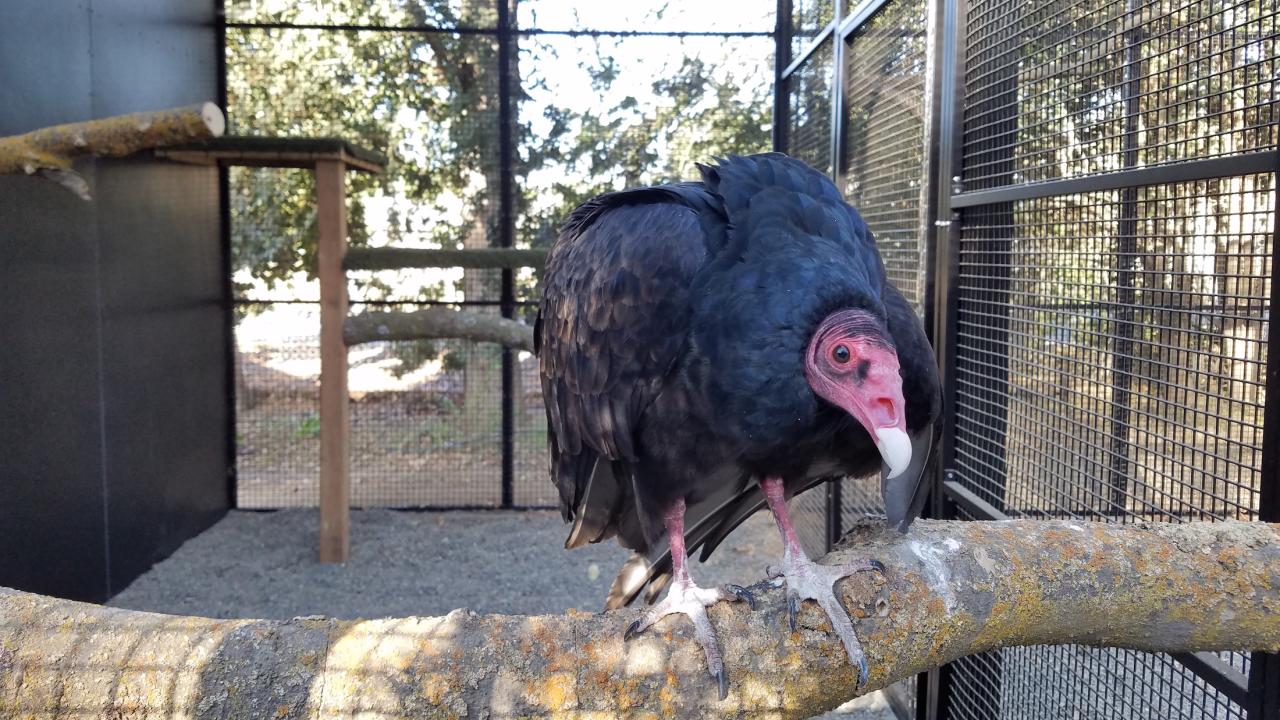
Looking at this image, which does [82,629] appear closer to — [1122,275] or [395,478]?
[1122,275]

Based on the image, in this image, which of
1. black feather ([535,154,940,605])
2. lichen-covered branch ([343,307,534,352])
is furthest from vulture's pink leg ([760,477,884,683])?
lichen-covered branch ([343,307,534,352])

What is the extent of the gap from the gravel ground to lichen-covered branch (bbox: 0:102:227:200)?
1.92m

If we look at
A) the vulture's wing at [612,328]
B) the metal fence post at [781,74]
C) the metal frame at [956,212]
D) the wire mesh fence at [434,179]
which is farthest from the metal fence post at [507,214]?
the vulture's wing at [612,328]

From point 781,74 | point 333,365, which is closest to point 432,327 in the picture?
point 333,365

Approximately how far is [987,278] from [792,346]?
1.08m

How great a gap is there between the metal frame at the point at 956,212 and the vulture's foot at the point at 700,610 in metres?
0.87

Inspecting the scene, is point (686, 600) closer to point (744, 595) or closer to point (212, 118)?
point (744, 595)

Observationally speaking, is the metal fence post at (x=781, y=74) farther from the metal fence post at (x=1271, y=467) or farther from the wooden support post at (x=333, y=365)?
the metal fence post at (x=1271, y=467)

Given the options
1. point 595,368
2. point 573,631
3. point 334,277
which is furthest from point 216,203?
point 573,631

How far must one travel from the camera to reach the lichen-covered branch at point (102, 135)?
2605 mm

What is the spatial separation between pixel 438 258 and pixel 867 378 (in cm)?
319

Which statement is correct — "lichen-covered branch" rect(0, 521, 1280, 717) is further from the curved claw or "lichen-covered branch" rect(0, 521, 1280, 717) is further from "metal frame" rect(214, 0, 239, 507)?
"metal frame" rect(214, 0, 239, 507)

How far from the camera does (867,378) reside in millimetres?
1611

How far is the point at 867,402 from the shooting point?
163cm
